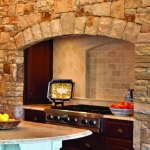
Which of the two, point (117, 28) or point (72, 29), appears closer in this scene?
point (117, 28)

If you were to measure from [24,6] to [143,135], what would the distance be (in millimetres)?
2892

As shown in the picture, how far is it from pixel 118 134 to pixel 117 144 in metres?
0.14

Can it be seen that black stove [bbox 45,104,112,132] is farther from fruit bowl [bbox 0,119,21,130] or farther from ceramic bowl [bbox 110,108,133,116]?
fruit bowl [bbox 0,119,21,130]

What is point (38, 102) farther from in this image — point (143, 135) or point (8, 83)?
point (143, 135)

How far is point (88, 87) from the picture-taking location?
623 cm

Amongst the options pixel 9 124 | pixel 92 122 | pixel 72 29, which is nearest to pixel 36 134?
pixel 9 124

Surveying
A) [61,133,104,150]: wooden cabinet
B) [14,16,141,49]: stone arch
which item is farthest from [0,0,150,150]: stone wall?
[61,133,104,150]: wooden cabinet

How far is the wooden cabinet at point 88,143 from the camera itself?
505cm

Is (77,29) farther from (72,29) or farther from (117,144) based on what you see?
(117,144)

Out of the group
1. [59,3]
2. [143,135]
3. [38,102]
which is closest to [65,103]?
[38,102]

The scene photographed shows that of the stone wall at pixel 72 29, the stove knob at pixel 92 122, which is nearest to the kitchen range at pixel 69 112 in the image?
the stove knob at pixel 92 122

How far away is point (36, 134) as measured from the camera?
3.39 meters

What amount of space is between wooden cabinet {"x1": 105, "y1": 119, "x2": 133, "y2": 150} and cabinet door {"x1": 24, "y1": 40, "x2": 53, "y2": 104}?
78.8 inches

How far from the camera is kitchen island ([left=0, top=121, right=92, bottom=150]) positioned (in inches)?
124
